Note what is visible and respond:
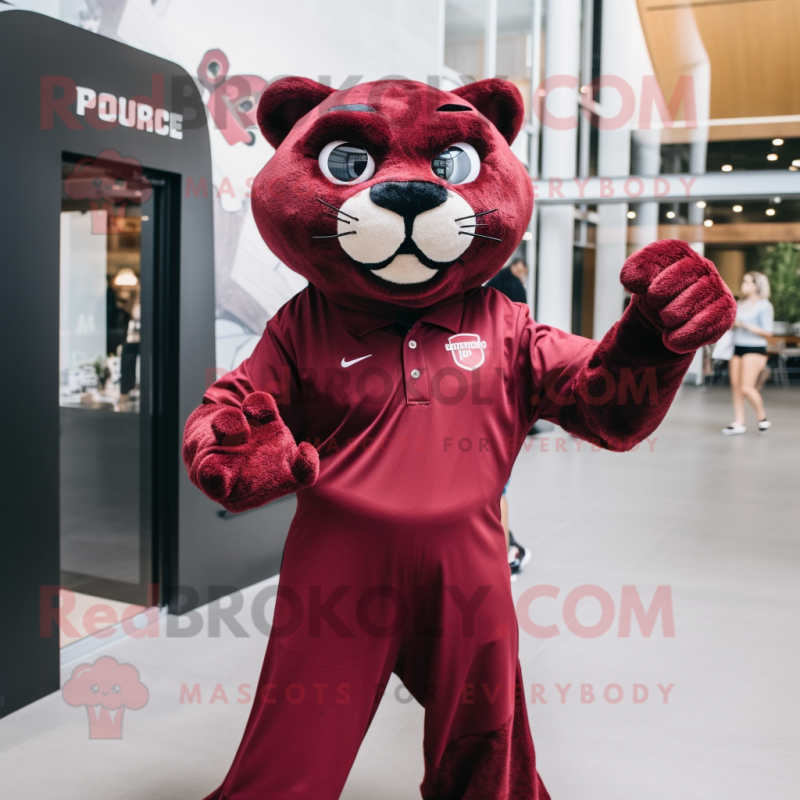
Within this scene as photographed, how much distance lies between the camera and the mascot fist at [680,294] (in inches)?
63.9

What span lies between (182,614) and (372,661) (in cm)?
225

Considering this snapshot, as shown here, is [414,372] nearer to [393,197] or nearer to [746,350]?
[393,197]

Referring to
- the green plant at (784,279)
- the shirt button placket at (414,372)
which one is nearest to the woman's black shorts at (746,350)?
the green plant at (784,279)

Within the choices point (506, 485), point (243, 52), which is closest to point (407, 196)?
point (506, 485)

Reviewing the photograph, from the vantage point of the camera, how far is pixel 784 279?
1301cm

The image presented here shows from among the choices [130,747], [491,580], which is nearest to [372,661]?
[491,580]

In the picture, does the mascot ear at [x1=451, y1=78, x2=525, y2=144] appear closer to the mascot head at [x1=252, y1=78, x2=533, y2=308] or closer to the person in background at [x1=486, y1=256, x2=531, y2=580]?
the mascot head at [x1=252, y1=78, x2=533, y2=308]

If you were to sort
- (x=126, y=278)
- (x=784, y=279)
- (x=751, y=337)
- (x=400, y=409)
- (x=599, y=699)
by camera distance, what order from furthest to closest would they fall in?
1. (x=784, y=279)
2. (x=751, y=337)
3. (x=126, y=278)
4. (x=599, y=699)
5. (x=400, y=409)

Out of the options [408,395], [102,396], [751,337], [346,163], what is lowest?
[102,396]

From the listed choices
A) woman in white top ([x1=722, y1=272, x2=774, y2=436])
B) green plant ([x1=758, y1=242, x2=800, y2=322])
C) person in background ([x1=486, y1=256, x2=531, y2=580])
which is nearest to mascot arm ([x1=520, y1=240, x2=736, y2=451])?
person in background ([x1=486, y1=256, x2=531, y2=580])

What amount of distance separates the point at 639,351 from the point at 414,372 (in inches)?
17.5

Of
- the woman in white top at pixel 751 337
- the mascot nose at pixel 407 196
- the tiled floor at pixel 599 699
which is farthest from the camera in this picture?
the woman in white top at pixel 751 337

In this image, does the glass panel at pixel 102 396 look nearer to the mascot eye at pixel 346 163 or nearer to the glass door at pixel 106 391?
the glass door at pixel 106 391

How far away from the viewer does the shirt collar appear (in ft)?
6.30
